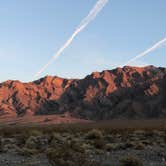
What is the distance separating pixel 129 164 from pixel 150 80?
15107cm

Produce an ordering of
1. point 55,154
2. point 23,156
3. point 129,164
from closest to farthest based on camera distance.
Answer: point 55,154
point 129,164
point 23,156

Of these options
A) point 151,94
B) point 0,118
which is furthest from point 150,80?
point 0,118

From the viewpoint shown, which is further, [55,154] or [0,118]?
[0,118]

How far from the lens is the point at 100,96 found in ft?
557

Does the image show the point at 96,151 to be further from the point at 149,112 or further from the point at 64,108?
the point at 64,108

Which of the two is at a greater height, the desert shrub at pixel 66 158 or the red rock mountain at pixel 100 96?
the red rock mountain at pixel 100 96

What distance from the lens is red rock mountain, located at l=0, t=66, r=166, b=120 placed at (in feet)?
500

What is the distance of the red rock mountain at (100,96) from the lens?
152438 millimetres

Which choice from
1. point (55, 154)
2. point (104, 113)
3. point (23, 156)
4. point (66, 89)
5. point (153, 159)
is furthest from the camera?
point (66, 89)

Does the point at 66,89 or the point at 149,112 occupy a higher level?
the point at 66,89

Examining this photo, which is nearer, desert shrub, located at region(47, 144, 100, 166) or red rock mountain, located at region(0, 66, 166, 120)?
desert shrub, located at region(47, 144, 100, 166)

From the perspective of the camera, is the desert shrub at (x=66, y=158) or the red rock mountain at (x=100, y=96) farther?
the red rock mountain at (x=100, y=96)

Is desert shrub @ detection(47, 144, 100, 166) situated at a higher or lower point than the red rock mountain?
lower

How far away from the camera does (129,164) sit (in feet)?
52.8
